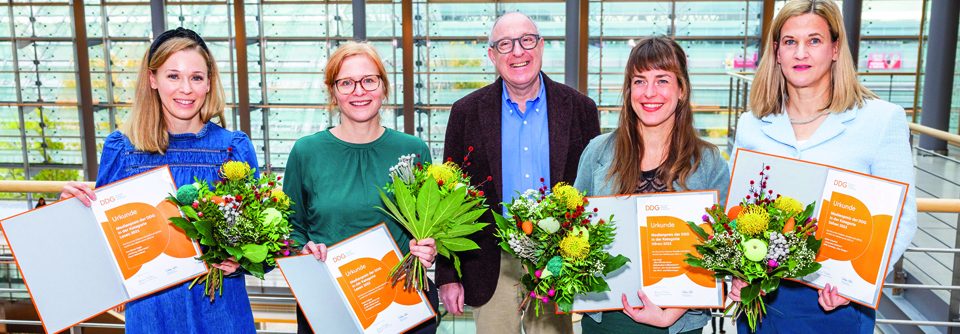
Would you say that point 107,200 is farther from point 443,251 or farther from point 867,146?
point 867,146

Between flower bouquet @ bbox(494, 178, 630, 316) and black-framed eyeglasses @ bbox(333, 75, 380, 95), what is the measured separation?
71 cm

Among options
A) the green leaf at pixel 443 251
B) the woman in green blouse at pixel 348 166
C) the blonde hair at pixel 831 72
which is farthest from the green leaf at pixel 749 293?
the woman in green blouse at pixel 348 166

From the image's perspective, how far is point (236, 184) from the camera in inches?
69.0

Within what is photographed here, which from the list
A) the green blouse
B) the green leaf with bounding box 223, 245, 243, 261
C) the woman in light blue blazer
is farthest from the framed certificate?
the green leaf with bounding box 223, 245, 243, 261

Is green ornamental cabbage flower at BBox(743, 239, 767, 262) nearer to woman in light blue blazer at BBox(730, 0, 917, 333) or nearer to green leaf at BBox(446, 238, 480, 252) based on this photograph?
woman in light blue blazer at BBox(730, 0, 917, 333)

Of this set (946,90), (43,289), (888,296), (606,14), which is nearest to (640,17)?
(606,14)

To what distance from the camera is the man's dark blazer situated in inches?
89.4

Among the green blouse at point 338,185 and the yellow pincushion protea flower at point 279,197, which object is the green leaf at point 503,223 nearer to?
the green blouse at point 338,185

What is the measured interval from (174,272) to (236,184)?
38 centimetres

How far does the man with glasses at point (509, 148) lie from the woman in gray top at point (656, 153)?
1.25ft

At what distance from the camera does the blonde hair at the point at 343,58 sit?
205cm

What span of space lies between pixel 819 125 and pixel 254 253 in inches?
68.1

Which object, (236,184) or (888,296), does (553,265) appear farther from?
(888,296)

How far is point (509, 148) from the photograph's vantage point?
235 cm
